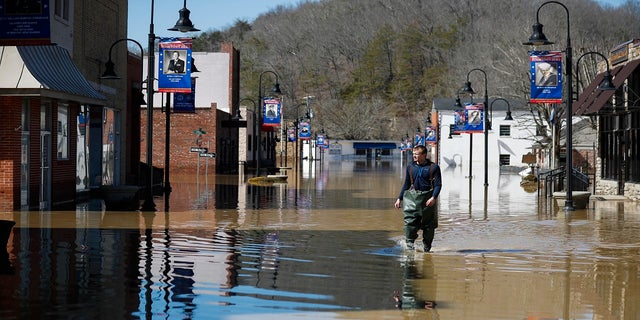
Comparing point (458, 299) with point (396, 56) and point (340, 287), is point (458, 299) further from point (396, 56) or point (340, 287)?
point (396, 56)

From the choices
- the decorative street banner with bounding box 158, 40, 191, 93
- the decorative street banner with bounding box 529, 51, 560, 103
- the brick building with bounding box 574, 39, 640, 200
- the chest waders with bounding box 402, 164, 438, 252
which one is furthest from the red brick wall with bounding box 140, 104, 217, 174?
the chest waders with bounding box 402, 164, 438, 252

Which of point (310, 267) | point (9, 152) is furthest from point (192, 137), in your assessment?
→ point (310, 267)

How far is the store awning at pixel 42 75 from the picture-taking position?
23.1 metres

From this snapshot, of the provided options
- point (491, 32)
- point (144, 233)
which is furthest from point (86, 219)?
point (491, 32)

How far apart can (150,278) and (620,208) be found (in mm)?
21037

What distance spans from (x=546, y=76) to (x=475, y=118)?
20.7m

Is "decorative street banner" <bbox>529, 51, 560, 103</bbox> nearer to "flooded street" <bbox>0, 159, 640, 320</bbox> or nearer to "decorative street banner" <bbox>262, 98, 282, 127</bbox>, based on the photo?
"flooded street" <bbox>0, 159, 640, 320</bbox>

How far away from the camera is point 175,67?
1126 inches

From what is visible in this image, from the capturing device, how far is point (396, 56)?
187875mm

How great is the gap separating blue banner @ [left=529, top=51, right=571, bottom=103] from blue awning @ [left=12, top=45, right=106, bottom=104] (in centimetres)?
1308

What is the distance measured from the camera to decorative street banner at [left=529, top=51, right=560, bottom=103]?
29203 mm

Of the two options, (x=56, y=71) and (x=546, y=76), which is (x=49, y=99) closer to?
(x=56, y=71)

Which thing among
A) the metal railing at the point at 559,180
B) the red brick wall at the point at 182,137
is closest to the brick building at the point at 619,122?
the metal railing at the point at 559,180

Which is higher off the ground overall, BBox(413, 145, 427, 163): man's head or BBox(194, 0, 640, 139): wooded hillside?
BBox(194, 0, 640, 139): wooded hillside
